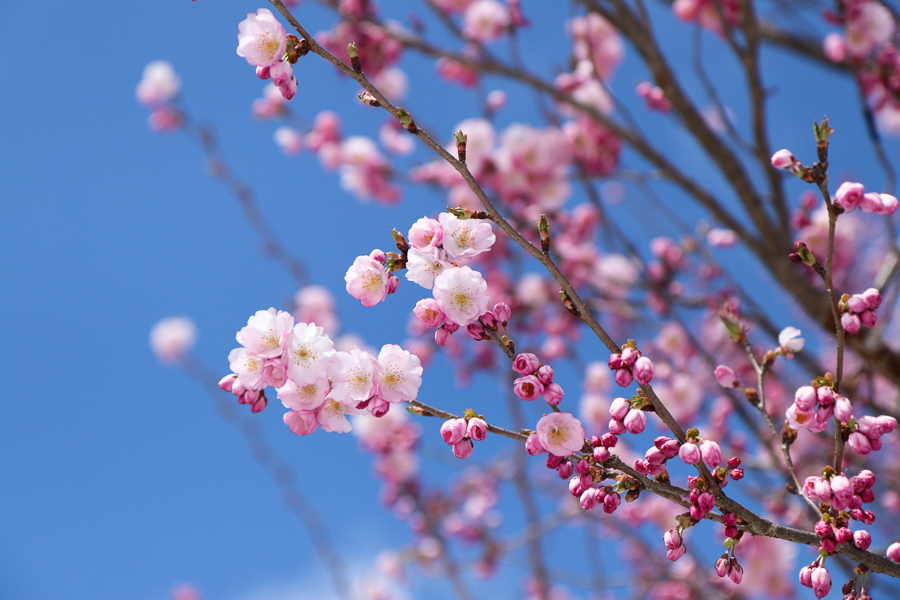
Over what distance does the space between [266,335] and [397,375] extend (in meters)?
0.32

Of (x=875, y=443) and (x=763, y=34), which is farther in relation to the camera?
(x=763, y=34)

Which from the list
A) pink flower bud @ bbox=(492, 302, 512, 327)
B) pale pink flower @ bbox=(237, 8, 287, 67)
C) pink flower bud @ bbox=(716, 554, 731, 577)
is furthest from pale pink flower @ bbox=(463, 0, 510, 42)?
pink flower bud @ bbox=(716, 554, 731, 577)

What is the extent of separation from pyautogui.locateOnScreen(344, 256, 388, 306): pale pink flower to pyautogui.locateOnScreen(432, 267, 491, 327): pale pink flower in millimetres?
157

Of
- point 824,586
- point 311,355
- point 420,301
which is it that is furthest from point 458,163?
point 824,586

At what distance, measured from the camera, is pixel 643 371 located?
124 centimetres

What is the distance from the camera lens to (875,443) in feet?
4.23

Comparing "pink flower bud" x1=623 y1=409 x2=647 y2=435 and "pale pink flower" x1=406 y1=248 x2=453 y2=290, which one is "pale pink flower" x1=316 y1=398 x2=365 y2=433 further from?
"pink flower bud" x1=623 y1=409 x2=647 y2=435

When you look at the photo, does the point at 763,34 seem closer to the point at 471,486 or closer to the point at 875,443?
the point at 875,443

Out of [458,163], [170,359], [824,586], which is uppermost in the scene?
[170,359]

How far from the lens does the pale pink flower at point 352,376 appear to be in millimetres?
1323

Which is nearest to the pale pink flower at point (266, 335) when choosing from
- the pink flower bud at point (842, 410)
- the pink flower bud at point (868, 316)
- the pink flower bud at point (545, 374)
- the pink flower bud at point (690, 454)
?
the pink flower bud at point (545, 374)

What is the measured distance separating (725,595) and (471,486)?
244 cm

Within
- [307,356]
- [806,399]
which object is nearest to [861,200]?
[806,399]

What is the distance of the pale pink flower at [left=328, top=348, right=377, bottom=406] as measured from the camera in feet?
4.34
